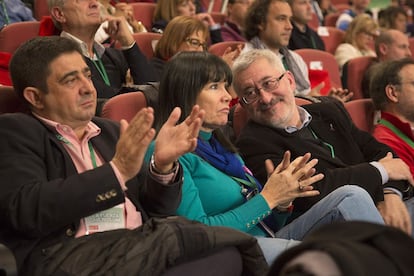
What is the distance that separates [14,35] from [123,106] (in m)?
1.04

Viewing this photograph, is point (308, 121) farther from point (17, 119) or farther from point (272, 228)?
point (17, 119)

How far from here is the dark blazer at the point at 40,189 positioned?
5.30ft

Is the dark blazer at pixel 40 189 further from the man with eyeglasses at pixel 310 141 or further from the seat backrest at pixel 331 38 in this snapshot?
the seat backrest at pixel 331 38

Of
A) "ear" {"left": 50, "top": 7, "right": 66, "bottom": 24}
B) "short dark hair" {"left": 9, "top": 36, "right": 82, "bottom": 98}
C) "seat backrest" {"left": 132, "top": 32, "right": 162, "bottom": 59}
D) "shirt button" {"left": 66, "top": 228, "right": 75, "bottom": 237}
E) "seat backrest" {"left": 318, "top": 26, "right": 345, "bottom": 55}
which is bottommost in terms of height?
"seat backrest" {"left": 318, "top": 26, "right": 345, "bottom": 55}

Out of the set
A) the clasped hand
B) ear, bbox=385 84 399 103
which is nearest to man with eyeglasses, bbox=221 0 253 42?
ear, bbox=385 84 399 103

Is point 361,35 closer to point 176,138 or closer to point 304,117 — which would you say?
point 304,117

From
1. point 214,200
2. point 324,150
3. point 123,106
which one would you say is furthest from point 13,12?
point 214,200

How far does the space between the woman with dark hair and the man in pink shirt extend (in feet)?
0.56

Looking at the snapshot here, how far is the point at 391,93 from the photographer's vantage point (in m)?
3.04

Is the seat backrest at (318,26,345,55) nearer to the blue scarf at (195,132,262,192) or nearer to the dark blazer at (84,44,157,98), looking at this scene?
the dark blazer at (84,44,157,98)

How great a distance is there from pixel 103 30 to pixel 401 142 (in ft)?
5.07

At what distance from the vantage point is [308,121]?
99.8 inches

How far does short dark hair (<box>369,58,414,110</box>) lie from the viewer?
306cm

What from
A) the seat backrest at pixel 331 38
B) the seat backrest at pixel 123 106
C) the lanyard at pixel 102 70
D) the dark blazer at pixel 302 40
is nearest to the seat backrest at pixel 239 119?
the seat backrest at pixel 123 106
